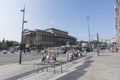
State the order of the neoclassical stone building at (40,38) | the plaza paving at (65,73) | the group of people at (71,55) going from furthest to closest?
the neoclassical stone building at (40,38) → the group of people at (71,55) → the plaza paving at (65,73)

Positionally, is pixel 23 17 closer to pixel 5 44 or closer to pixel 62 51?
pixel 62 51

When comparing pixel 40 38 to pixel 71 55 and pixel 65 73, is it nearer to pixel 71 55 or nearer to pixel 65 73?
pixel 71 55

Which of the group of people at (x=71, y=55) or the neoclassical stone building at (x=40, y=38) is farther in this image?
the neoclassical stone building at (x=40, y=38)

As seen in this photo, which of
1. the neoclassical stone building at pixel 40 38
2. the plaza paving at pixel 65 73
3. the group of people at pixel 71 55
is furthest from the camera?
the neoclassical stone building at pixel 40 38

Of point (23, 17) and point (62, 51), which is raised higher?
point (23, 17)

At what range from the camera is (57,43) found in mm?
120875

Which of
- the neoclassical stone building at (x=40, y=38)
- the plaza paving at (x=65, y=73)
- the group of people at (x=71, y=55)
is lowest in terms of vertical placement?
the plaza paving at (x=65, y=73)

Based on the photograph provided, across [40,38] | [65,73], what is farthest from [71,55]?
[40,38]

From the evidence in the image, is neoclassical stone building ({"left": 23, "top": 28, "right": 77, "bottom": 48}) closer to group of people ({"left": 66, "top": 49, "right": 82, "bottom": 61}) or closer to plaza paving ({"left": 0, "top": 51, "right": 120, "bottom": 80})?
group of people ({"left": 66, "top": 49, "right": 82, "bottom": 61})

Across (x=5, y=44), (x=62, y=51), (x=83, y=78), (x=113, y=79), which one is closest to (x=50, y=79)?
(x=83, y=78)

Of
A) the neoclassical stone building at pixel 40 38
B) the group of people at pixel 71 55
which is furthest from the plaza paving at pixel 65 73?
the neoclassical stone building at pixel 40 38

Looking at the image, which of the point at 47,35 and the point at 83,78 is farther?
the point at 47,35

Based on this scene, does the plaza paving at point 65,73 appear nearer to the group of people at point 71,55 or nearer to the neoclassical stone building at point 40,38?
the group of people at point 71,55

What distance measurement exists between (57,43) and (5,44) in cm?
4401
